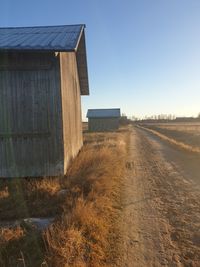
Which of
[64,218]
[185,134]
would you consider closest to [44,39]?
[64,218]

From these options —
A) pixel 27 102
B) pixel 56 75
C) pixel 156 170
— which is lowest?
pixel 156 170

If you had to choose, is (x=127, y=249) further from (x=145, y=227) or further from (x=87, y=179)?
(x=87, y=179)

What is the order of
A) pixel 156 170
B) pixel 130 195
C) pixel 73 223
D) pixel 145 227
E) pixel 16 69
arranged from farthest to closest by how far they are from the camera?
pixel 156 170 → pixel 16 69 → pixel 130 195 → pixel 145 227 → pixel 73 223

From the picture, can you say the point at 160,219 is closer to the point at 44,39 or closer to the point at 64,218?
the point at 64,218

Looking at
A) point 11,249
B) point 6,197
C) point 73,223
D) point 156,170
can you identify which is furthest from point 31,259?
point 156,170

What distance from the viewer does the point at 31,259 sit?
4.31 m

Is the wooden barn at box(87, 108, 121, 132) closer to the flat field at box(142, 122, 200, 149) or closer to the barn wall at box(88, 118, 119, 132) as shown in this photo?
the barn wall at box(88, 118, 119, 132)

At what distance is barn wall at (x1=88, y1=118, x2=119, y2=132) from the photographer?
2021 inches

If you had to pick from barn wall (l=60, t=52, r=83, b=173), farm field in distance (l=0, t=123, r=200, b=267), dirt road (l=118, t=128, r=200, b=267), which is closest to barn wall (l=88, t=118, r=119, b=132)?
barn wall (l=60, t=52, r=83, b=173)

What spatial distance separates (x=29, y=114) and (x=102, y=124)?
42.6m

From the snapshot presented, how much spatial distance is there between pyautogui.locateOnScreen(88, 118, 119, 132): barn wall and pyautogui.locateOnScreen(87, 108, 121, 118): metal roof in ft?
1.91

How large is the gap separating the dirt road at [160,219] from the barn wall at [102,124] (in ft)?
131

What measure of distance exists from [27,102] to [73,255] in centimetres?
604

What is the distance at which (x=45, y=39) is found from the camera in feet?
32.3
